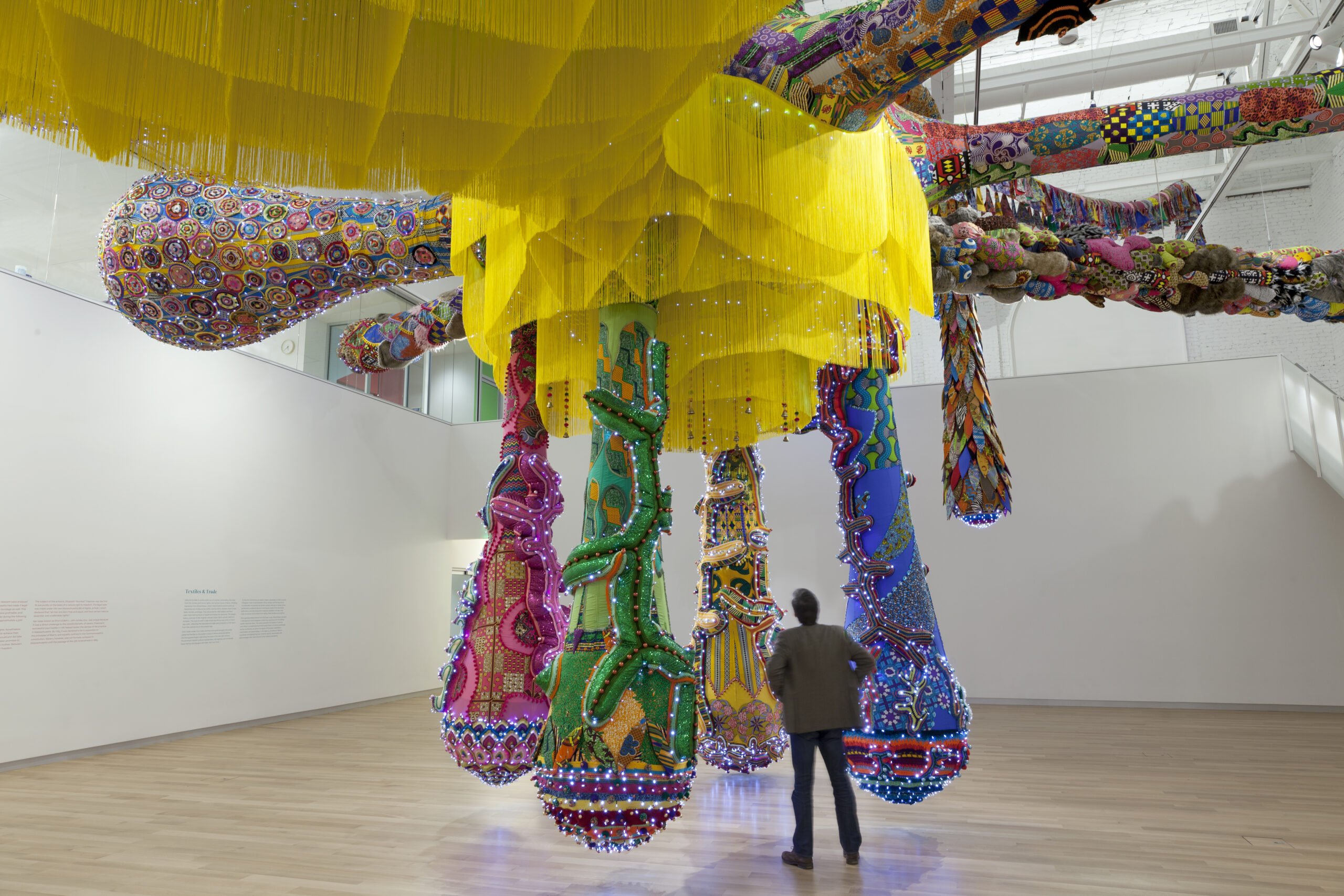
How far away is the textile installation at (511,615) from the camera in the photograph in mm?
3305

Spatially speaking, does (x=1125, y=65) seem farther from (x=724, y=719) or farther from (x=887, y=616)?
(x=724, y=719)

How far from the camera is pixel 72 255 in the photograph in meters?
5.89

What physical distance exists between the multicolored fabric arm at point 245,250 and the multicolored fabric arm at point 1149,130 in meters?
1.73

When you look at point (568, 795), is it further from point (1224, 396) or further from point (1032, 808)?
point (1224, 396)

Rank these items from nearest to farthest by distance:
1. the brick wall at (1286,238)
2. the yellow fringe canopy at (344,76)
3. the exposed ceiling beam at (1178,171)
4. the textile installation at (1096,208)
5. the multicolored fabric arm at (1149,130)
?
the yellow fringe canopy at (344,76), the multicolored fabric arm at (1149,130), the textile installation at (1096,208), the brick wall at (1286,238), the exposed ceiling beam at (1178,171)

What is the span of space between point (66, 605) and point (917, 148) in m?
5.86

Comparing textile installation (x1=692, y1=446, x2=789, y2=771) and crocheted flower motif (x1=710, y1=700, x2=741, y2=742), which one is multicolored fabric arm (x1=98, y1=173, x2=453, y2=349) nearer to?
textile installation (x1=692, y1=446, x2=789, y2=771)

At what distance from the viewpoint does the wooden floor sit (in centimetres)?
288

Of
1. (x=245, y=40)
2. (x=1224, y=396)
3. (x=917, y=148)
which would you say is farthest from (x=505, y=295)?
(x=1224, y=396)

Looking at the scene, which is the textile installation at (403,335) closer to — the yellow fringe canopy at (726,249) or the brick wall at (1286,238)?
the yellow fringe canopy at (726,249)

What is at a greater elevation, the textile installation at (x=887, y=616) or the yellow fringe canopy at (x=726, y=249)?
the yellow fringe canopy at (x=726, y=249)

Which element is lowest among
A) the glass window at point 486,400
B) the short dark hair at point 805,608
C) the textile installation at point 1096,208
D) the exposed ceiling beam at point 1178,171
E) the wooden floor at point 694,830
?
the wooden floor at point 694,830

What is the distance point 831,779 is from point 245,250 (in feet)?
8.95

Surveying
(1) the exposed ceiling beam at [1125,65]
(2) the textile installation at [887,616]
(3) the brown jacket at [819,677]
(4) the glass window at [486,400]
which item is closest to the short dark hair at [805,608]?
(3) the brown jacket at [819,677]
